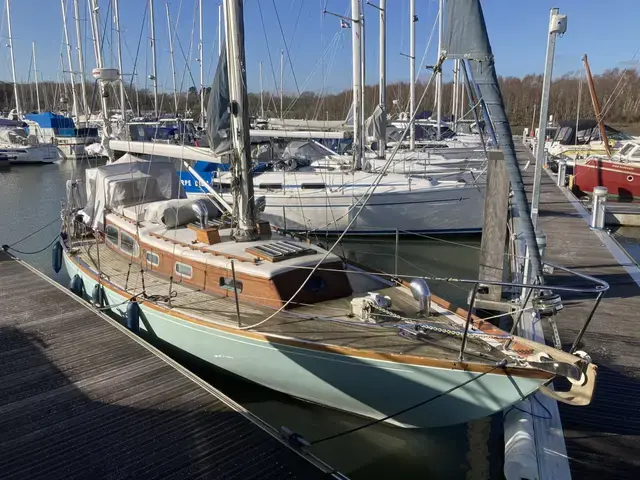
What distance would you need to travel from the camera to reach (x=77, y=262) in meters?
12.2

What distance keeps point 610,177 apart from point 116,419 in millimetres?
26355

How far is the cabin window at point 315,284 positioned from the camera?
346 inches

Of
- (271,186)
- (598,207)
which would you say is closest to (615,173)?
(598,207)

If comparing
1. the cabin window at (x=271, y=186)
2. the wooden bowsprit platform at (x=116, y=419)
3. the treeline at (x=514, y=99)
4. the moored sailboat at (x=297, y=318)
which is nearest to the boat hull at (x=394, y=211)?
the cabin window at (x=271, y=186)

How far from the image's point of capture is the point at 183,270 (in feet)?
32.2

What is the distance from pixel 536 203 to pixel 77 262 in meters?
10.5

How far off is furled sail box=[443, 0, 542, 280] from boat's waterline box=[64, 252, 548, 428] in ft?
8.32

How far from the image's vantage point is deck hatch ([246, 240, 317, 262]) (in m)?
8.84

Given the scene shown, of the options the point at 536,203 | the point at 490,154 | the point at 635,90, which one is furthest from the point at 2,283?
the point at 635,90

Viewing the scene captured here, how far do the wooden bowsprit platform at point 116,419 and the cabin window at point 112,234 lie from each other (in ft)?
9.89

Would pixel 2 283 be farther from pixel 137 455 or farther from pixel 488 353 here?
pixel 488 353

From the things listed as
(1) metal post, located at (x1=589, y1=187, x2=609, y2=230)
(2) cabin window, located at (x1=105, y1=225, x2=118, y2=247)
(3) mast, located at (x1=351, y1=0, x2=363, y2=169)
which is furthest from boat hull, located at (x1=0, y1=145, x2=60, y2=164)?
(1) metal post, located at (x1=589, y1=187, x2=609, y2=230)

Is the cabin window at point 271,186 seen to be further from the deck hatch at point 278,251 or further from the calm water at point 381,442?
the calm water at point 381,442

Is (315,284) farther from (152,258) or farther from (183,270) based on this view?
(152,258)
